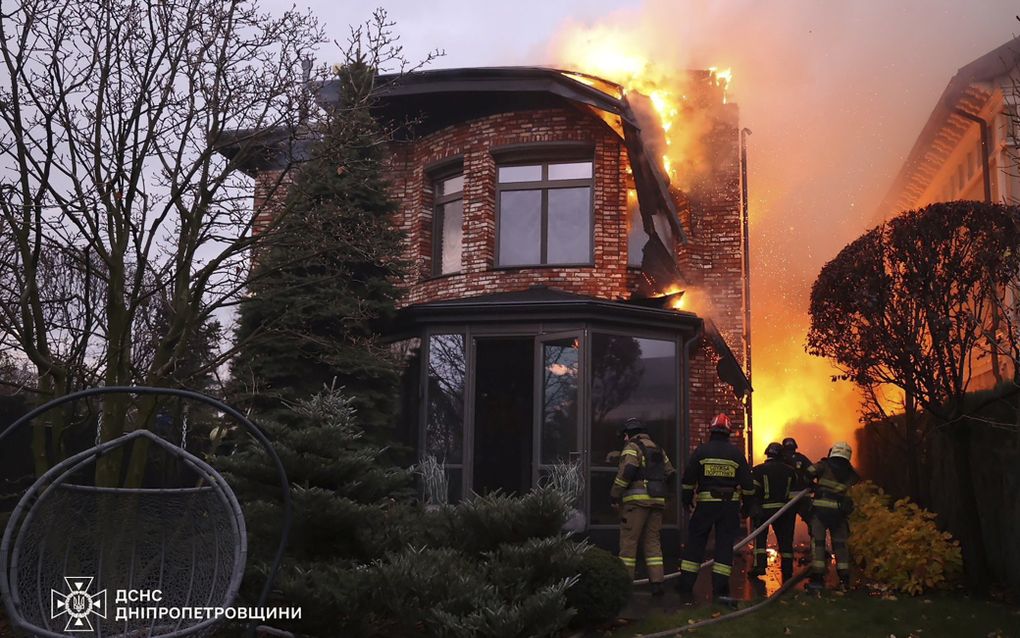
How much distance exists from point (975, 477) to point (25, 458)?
14.5 metres

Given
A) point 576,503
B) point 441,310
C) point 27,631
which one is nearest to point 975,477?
point 576,503

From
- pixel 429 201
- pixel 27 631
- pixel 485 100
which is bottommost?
pixel 27 631

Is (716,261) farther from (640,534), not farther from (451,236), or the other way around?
(640,534)

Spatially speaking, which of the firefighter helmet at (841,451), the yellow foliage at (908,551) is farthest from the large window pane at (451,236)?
the yellow foliage at (908,551)

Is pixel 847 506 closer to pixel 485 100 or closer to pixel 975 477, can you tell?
pixel 975 477

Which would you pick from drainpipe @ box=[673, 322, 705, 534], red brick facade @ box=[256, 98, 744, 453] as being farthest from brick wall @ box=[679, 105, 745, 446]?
drainpipe @ box=[673, 322, 705, 534]

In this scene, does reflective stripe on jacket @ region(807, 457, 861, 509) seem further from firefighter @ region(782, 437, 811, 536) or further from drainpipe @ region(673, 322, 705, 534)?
drainpipe @ region(673, 322, 705, 534)

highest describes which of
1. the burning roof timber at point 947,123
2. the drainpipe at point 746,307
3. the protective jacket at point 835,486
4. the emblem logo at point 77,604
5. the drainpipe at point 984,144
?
the burning roof timber at point 947,123

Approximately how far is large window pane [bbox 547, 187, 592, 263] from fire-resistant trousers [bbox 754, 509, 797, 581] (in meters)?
5.43

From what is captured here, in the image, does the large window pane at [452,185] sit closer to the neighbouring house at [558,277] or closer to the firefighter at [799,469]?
the neighbouring house at [558,277]

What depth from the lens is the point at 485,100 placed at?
49.5 ft

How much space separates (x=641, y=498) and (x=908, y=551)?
2945mm

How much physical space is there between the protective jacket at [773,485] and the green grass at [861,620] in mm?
1719

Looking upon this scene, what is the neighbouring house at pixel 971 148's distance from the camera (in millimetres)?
17047
